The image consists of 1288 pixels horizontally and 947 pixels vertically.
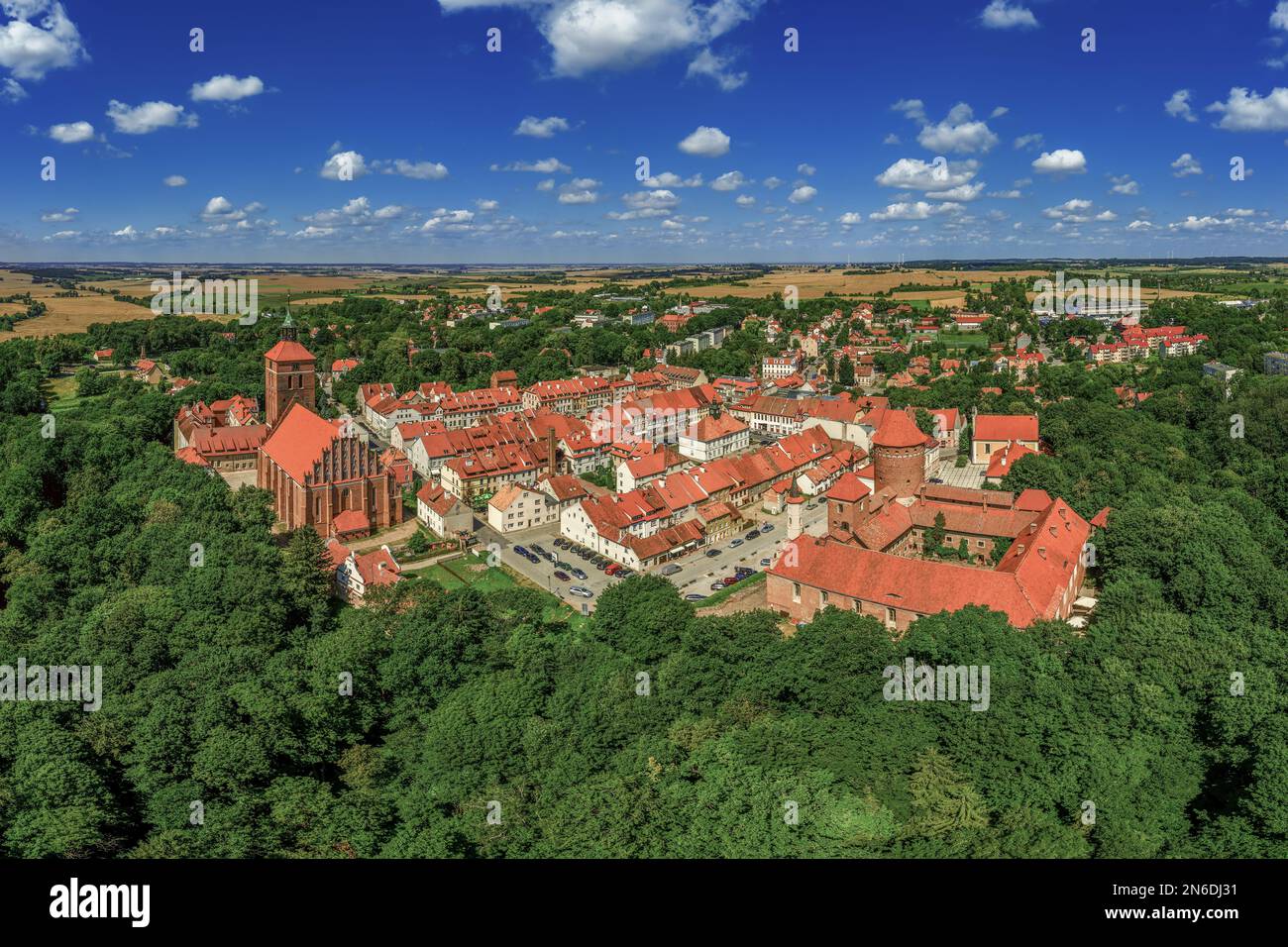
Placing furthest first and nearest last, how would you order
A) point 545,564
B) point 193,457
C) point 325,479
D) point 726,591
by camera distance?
point 193,457 < point 325,479 < point 545,564 < point 726,591

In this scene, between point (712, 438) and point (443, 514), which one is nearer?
point (443, 514)

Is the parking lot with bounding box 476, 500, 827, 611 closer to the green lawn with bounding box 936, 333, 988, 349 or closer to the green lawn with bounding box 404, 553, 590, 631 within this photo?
the green lawn with bounding box 404, 553, 590, 631

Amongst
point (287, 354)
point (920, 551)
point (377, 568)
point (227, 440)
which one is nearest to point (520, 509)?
point (377, 568)

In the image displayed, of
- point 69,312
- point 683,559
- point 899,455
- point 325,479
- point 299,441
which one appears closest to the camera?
point 899,455

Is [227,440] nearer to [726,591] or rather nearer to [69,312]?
[726,591]

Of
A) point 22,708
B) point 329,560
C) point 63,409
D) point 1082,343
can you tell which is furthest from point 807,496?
point 1082,343

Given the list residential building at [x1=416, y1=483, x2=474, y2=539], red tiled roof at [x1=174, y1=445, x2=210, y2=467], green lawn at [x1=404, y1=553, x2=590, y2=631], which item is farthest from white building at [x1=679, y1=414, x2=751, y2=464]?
red tiled roof at [x1=174, y1=445, x2=210, y2=467]

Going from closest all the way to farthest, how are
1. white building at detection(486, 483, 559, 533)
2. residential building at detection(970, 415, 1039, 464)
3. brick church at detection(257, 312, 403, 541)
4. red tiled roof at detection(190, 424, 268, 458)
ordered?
brick church at detection(257, 312, 403, 541), white building at detection(486, 483, 559, 533), red tiled roof at detection(190, 424, 268, 458), residential building at detection(970, 415, 1039, 464)
